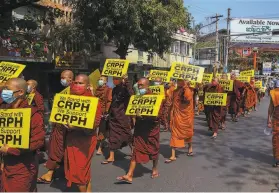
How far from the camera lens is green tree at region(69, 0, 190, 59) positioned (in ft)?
48.2

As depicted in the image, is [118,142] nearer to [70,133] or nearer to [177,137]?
[177,137]

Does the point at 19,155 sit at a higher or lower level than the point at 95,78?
lower

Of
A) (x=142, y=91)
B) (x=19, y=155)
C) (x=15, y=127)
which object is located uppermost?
(x=142, y=91)

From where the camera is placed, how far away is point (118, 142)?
712 cm

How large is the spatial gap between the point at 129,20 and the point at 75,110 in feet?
35.4

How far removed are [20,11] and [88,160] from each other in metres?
12.4

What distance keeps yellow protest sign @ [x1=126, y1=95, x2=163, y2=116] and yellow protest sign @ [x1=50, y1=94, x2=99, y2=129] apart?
5.23 feet

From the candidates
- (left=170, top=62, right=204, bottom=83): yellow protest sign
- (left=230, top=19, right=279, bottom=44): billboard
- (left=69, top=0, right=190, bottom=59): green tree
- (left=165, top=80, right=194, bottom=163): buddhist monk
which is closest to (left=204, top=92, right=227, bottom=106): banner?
(left=170, top=62, right=204, bottom=83): yellow protest sign

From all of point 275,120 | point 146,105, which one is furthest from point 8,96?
point 275,120

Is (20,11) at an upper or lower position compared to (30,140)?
upper

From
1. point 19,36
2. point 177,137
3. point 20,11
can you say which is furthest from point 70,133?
point 20,11

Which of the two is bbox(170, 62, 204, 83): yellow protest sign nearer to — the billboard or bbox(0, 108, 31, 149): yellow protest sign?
bbox(0, 108, 31, 149): yellow protest sign

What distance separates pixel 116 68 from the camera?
7.48 metres

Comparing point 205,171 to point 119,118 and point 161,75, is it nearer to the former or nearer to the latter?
point 119,118
